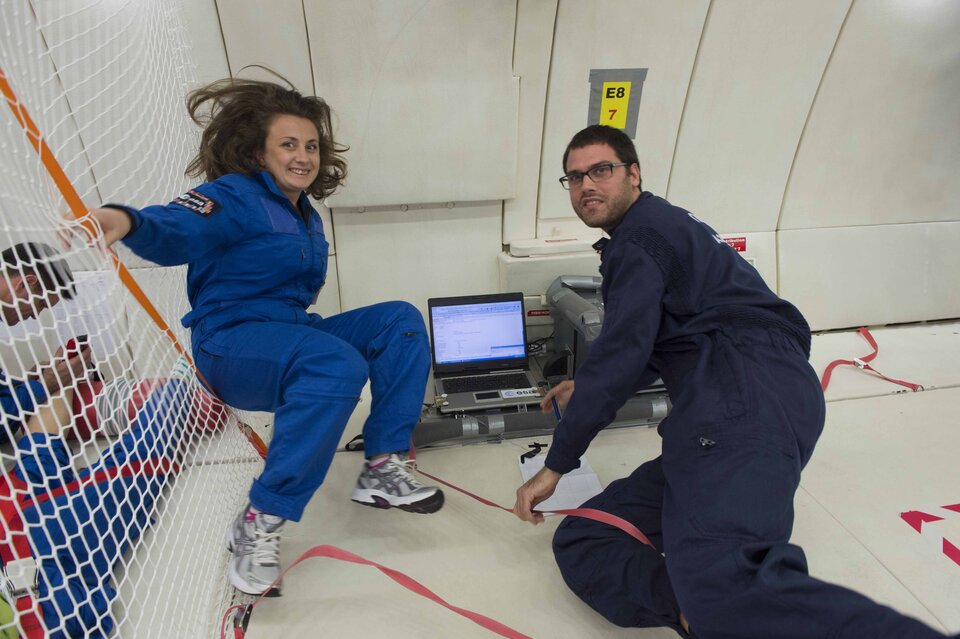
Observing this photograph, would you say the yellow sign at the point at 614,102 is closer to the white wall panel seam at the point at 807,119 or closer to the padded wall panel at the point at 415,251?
the padded wall panel at the point at 415,251

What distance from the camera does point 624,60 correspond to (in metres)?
2.44

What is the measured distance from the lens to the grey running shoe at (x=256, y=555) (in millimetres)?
1367

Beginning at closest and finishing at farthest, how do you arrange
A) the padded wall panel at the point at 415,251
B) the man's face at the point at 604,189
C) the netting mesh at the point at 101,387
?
the netting mesh at the point at 101,387, the man's face at the point at 604,189, the padded wall panel at the point at 415,251

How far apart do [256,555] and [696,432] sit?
1.20 meters

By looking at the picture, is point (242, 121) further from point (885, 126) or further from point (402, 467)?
point (885, 126)

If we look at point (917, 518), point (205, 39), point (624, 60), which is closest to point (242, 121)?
point (205, 39)

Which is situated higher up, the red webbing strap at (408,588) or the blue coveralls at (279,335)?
the blue coveralls at (279,335)

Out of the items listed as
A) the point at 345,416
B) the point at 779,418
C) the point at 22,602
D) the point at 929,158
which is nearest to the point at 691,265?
the point at 779,418

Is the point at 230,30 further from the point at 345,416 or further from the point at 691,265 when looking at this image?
the point at 691,265

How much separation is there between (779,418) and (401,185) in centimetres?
192

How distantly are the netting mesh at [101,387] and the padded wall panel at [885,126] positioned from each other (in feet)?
10.3

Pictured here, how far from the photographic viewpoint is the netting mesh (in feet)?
3.38

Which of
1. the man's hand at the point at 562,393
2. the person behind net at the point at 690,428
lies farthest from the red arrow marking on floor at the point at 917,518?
the man's hand at the point at 562,393

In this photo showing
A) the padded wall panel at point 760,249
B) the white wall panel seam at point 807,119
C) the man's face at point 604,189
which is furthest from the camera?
the padded wall panel at point 760,249
